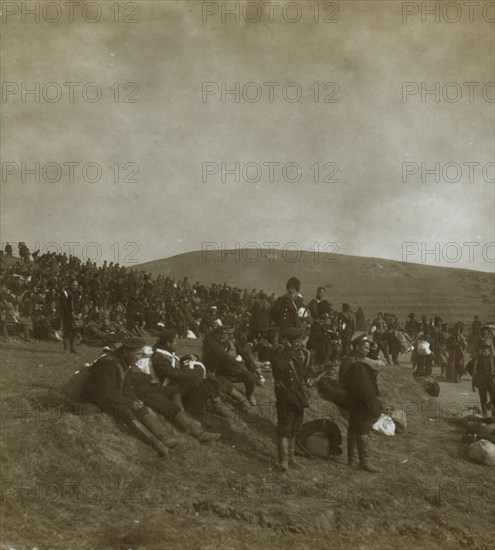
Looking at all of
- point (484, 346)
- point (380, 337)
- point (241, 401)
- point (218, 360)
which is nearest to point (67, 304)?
point (218, 360)

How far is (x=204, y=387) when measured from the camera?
9711mm

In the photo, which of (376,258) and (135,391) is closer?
(135,391)

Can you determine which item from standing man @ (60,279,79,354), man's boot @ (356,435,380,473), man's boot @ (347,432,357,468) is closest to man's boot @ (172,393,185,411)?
man's boot @ (347,432,357,468)

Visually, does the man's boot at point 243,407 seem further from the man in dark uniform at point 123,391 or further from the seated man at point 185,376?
the man in dark uniform at point 123,391

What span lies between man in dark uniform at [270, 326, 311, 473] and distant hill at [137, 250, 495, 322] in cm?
4533

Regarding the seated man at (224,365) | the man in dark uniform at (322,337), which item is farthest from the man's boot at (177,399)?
the man in dark uniform at (322,337)

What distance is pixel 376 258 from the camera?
282 feet

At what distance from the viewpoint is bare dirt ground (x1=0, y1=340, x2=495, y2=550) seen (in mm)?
6430

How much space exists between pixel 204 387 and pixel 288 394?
5.52ft

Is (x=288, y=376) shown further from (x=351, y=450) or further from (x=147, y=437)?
(x=147, y=437)

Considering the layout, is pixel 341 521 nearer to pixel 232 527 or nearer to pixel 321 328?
pixel 232 527

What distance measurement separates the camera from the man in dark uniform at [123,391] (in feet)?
27.5

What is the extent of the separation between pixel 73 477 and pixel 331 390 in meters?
4.55

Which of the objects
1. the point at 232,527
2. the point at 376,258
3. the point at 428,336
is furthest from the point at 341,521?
the point at 376,258
